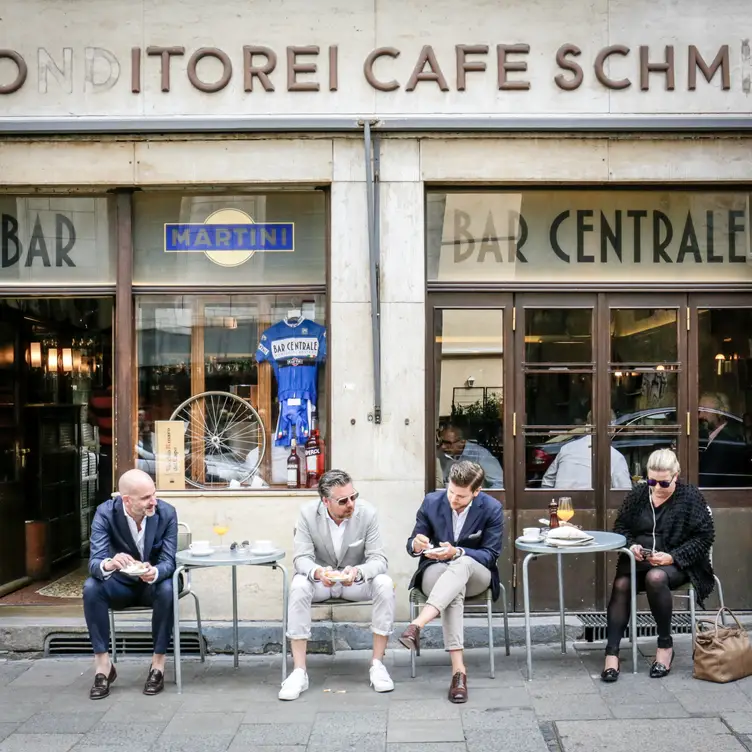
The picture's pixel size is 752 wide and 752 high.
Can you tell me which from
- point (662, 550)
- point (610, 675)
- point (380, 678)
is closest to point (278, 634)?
point (380, 678)

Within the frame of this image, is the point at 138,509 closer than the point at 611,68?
Yes

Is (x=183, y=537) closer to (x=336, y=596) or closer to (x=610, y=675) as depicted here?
(x=336, y=596)

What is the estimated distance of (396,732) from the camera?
535cm

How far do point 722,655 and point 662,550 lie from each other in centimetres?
79

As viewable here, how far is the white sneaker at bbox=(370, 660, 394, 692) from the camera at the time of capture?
238 inches

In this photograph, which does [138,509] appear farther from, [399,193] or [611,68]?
[611,68]

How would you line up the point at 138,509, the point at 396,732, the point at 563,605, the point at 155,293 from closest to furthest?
the point at 396,732
the point at 138,509
the point at 563,605
the point at 155,293

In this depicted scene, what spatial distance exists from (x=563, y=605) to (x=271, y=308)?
3.24 m

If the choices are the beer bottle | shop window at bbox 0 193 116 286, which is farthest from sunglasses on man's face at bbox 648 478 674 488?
shop window at bbox 0 193 116 286

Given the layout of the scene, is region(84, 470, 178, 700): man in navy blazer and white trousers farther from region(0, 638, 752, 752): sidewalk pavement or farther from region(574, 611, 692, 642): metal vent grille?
region(574, 611, 692, 642): metal vent grille

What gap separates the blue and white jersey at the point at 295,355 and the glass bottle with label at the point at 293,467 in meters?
0.41

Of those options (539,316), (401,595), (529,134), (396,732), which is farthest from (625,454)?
(396,732)

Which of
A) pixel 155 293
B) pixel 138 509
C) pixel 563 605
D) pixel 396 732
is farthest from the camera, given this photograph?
pixel 155 293

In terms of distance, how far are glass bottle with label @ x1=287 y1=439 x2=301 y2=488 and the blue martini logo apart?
156 centimetres
